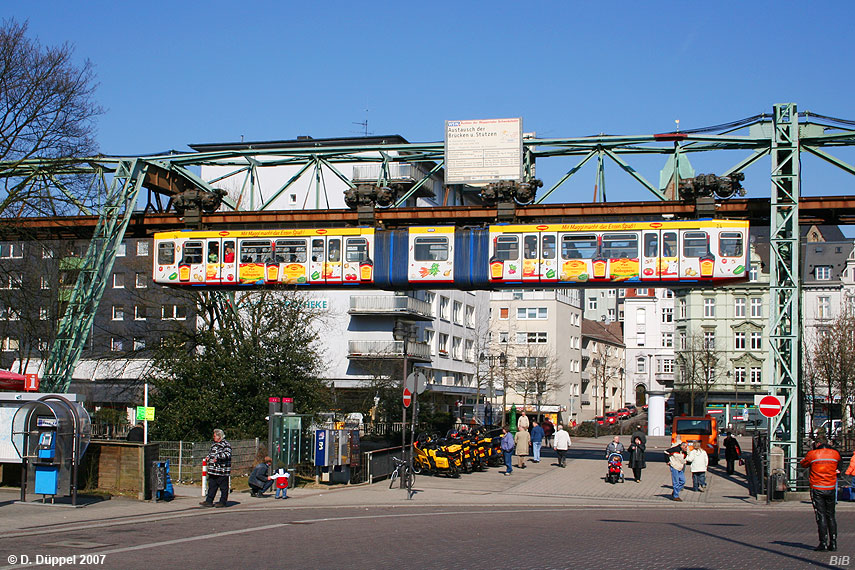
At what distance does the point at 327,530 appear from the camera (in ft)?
51.5

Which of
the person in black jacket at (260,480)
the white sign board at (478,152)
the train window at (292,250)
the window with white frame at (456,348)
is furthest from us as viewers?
the window with white frame at (456,348)

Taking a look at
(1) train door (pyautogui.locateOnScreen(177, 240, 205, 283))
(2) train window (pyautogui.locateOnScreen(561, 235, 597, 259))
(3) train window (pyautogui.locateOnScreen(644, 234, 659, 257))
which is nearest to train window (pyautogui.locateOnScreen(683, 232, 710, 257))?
(3) train window (pyautogui.locateOnScreen(644, 234, 659, 257))

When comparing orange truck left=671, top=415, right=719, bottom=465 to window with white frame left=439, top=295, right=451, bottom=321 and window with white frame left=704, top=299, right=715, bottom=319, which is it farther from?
window with white frame left=704, top=299, right=715, bottom=319

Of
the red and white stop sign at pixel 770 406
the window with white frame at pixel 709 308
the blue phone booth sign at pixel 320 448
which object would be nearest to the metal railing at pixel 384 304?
the window with white frame at pixel 709 308

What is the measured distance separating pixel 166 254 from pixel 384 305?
33978 mm

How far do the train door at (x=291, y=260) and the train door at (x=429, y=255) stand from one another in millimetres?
3815

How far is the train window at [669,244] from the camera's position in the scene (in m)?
30.7

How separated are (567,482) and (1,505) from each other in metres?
17.5

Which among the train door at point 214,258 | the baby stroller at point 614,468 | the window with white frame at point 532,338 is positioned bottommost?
the baby stroller at point 614,468

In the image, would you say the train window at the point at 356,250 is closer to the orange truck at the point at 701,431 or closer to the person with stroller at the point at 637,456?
the person with stroller at the point at 637,456

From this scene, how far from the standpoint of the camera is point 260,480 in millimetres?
22234

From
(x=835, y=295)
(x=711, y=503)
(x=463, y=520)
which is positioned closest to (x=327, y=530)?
(x=463, y=520)

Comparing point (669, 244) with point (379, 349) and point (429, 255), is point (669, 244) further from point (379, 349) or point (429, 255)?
point (379, 349)

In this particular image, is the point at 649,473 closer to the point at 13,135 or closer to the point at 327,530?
the point at 327,530
